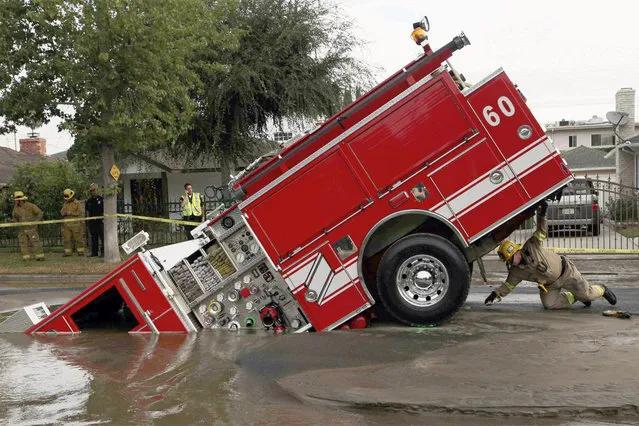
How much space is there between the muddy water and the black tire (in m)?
0.35

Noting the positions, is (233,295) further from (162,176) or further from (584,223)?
(162,176)

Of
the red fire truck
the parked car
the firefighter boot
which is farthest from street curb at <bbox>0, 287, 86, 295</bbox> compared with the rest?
the parked car

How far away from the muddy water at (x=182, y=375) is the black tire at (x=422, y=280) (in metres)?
0.35

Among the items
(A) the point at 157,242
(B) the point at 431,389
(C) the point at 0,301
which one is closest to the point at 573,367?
(B) the point at 431,389

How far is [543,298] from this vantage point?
352 inches

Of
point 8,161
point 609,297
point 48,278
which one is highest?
point 8,161

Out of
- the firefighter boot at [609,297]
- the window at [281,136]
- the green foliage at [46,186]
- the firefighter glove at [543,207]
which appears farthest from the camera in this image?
the window at [281,136]

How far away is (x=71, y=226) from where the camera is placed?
66.4ft

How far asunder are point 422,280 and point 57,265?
12.8m

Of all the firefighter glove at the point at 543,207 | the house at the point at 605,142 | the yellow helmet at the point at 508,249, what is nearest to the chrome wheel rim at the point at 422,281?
the yellow helmet at the point at 508,249

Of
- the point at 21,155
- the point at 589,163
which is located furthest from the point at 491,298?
the point at 21,155

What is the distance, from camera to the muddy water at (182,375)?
557 cm

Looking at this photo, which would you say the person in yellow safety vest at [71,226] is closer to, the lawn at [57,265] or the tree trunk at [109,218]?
the lawn at [57,265]

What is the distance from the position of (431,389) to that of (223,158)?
22.5 meters
